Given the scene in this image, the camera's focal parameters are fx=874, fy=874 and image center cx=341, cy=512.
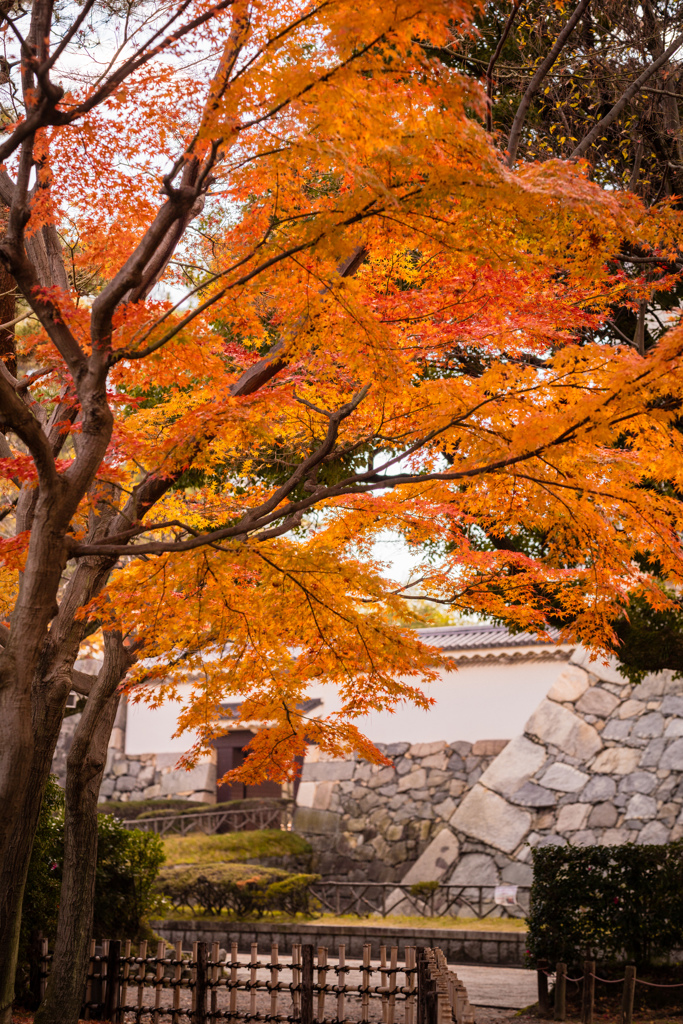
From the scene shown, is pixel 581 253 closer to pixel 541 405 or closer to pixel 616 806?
pixel 541 405

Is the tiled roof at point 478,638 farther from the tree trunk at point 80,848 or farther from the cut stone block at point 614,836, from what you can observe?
the tree trunk at point 80,848

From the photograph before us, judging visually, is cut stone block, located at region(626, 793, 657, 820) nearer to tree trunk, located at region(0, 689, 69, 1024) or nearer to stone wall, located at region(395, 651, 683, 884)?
stone wall, located at region(395, 651, 683, 884)

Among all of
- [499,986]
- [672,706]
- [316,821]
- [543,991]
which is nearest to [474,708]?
[672,706]

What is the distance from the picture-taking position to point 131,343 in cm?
518

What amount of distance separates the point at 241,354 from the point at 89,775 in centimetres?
389

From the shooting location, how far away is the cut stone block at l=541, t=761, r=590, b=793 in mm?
15398

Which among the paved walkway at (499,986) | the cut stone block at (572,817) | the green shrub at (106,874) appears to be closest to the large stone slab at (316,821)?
the cut stone block at (572,817)

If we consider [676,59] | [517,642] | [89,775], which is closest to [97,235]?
[89,775]

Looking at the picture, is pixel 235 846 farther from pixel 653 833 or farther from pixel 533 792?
pixel 653 833

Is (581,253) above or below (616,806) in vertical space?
above

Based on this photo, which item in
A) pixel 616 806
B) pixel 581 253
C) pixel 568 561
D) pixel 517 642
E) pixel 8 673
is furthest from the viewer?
pixel 517 642

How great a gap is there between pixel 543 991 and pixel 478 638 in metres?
9.09

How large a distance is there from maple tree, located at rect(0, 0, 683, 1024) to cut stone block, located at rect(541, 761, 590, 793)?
770cm

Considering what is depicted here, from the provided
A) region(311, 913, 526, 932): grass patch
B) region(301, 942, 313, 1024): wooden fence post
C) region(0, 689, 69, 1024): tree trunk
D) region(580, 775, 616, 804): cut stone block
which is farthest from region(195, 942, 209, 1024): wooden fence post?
region(580, 775, 616, 804): cut stone block
